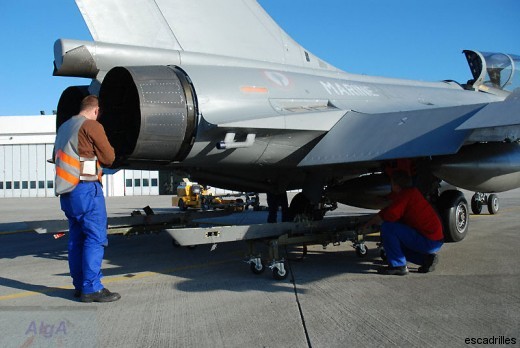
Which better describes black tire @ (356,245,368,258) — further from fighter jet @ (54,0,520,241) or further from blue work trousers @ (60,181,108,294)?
blue work trousers @ (60,181,108,294)

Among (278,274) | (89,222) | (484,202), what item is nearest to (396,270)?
(278,274)

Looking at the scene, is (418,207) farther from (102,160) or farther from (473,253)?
(102,160)

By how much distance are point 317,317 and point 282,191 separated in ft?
14.2

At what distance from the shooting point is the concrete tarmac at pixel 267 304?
128 inches

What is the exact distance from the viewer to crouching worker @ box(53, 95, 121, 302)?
4.16 metres

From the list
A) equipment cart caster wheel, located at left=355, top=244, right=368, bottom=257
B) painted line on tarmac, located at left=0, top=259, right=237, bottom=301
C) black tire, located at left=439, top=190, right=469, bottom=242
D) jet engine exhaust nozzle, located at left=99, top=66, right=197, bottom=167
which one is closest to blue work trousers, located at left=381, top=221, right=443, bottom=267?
equipment cart caster wheel, located at left=355, top=244, right=368, bottom=257

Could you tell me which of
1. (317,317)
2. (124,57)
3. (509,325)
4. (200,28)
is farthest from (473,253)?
(124,57)

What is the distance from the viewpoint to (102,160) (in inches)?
169

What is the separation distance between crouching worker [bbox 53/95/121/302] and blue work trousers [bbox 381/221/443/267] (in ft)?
9.54

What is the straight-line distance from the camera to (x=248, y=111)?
209 inches

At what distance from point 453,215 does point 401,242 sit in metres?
1.99

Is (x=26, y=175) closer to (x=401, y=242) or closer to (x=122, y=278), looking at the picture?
(x=122, y=278)

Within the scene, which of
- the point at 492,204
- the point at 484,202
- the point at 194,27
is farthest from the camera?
the point at 484,202

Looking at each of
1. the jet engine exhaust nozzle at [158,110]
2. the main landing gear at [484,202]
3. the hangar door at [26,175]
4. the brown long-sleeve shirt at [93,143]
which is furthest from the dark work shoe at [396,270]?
the hangar door at [26,175]
